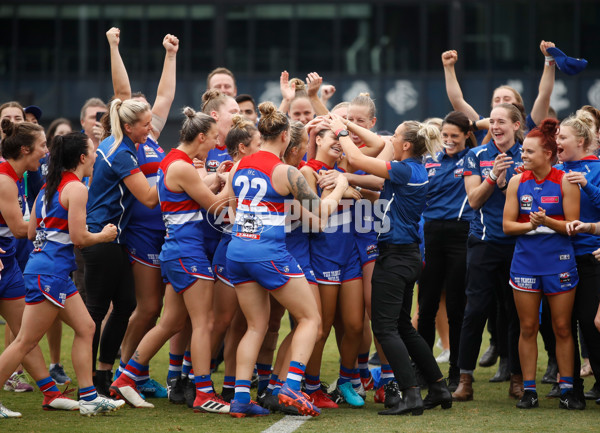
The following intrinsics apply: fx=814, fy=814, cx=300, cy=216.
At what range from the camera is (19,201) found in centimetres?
716

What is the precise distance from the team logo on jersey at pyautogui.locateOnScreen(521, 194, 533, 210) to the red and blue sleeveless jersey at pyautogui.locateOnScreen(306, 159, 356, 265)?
143 cm

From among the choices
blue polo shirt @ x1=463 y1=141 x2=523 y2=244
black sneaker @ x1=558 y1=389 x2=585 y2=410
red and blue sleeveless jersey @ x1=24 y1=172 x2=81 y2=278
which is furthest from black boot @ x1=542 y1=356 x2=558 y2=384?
red and blue sleeveless jersey @ x1=24 y1=172 x2=81 y2=278

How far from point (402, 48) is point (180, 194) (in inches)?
1010

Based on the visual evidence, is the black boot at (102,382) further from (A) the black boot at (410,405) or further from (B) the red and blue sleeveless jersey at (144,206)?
(A) the black boot at (410,405)

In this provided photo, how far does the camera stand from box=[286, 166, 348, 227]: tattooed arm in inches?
245

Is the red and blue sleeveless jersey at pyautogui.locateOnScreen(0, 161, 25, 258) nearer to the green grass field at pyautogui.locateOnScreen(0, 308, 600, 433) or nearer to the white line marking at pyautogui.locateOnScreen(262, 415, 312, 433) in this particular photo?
the green grass field at pyautogui.locateOnScreen(0, 308, 600, 433)

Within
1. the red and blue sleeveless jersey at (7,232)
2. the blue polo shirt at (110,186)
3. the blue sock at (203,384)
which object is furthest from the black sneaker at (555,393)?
the red and blue sleeveless jersey at (7,232)

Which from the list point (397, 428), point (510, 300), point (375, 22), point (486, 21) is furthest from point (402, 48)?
point (397, 428)

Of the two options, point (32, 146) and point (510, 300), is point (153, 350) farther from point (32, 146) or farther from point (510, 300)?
point (510, 300)

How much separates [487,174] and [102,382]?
12.5ft

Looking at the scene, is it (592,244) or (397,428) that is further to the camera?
(592,244)

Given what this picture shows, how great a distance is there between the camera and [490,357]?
917 cm

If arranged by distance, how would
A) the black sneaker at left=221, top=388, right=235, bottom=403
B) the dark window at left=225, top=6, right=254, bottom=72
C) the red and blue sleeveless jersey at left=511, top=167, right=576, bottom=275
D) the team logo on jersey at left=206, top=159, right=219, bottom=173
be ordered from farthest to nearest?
the dark window at left=225, top=6, right=254, bottom=72 → the team logo on jersey at left=206, top=159, right=219, bottom=173 → the black sneaker at left=221, top=388, right=235, bottom=403 → the red and blue sleeveless jersey at left=511, top=167, right=576, bottom=275

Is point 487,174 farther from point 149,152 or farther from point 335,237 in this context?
point 149,152
